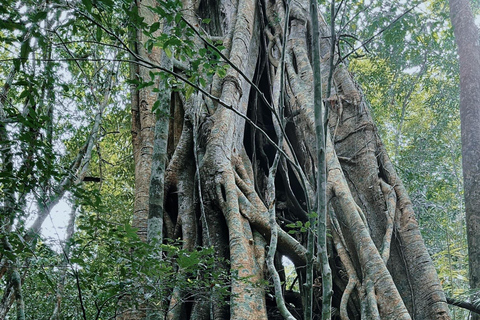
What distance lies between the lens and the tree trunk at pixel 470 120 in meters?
3.36

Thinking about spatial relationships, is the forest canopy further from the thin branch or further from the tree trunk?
the tree trunk

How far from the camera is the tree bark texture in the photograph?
9.84 feet

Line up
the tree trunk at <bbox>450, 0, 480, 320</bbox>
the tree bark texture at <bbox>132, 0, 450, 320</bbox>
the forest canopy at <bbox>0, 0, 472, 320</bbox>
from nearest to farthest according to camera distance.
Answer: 1. the forest canopy at <bbox>0, 0, 472, 320</bbox>
2. the tree bark texture at <bbox>132, 0, 450, 320</bbox>
3. the tree trunk at <bbox>450, 0, 480, 320</bbox>

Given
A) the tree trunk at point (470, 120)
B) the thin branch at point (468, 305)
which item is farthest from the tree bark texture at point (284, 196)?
the tree trunk at point (470, 120)

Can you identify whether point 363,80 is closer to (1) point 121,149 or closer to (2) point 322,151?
(1) point 121,149

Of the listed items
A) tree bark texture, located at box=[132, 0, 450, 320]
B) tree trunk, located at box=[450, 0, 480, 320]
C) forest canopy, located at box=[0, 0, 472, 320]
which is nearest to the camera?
forest canopy, located at box=[0, 0, 472, 320]

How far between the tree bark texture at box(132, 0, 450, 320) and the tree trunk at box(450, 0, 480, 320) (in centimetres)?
40

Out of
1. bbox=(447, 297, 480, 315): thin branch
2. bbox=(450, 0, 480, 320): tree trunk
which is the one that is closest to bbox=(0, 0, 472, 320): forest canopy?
bbox=(447, 297, 480, 315): thin branch

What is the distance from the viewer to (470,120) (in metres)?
4.01

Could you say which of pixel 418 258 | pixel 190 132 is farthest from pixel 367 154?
pixel 190 132

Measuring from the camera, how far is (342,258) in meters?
3.38

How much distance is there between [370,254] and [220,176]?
1348mm

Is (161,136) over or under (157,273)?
over

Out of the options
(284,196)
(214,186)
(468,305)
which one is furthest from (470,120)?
(214,186)
